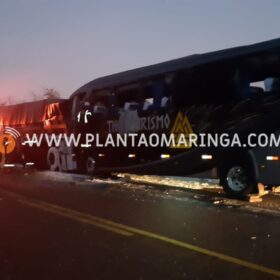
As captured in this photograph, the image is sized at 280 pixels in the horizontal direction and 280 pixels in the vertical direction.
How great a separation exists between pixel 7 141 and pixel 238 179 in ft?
40.2

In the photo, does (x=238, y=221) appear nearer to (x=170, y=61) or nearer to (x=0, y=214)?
(x=0, y=214)

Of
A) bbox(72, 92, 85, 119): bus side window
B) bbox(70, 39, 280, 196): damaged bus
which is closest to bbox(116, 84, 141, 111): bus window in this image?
bbox(70, 39, 280, 196): damaged bus

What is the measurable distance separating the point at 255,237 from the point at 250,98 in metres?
4.67

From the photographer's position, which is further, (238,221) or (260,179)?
(260,179)

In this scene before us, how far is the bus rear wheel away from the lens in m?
11.5

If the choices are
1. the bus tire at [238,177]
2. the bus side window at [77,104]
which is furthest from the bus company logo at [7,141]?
the bus tire at [238,177]

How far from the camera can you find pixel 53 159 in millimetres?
20453

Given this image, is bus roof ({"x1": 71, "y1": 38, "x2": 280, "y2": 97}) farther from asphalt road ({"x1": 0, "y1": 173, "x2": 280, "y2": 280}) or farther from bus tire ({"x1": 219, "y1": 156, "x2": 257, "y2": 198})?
asphalt road ({"x1": 0, "y1": 173, "x2": 280, "y2": 280})

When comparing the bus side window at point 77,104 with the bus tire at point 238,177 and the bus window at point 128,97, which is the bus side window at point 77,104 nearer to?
the bus window at point 128,97

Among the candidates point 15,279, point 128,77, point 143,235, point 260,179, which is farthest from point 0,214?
point 128,77

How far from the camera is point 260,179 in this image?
36.7ft

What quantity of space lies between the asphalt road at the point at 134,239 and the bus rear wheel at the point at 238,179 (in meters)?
0.90

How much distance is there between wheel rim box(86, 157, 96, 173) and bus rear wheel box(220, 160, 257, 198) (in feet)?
21.6

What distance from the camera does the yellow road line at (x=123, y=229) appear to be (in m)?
6.05
